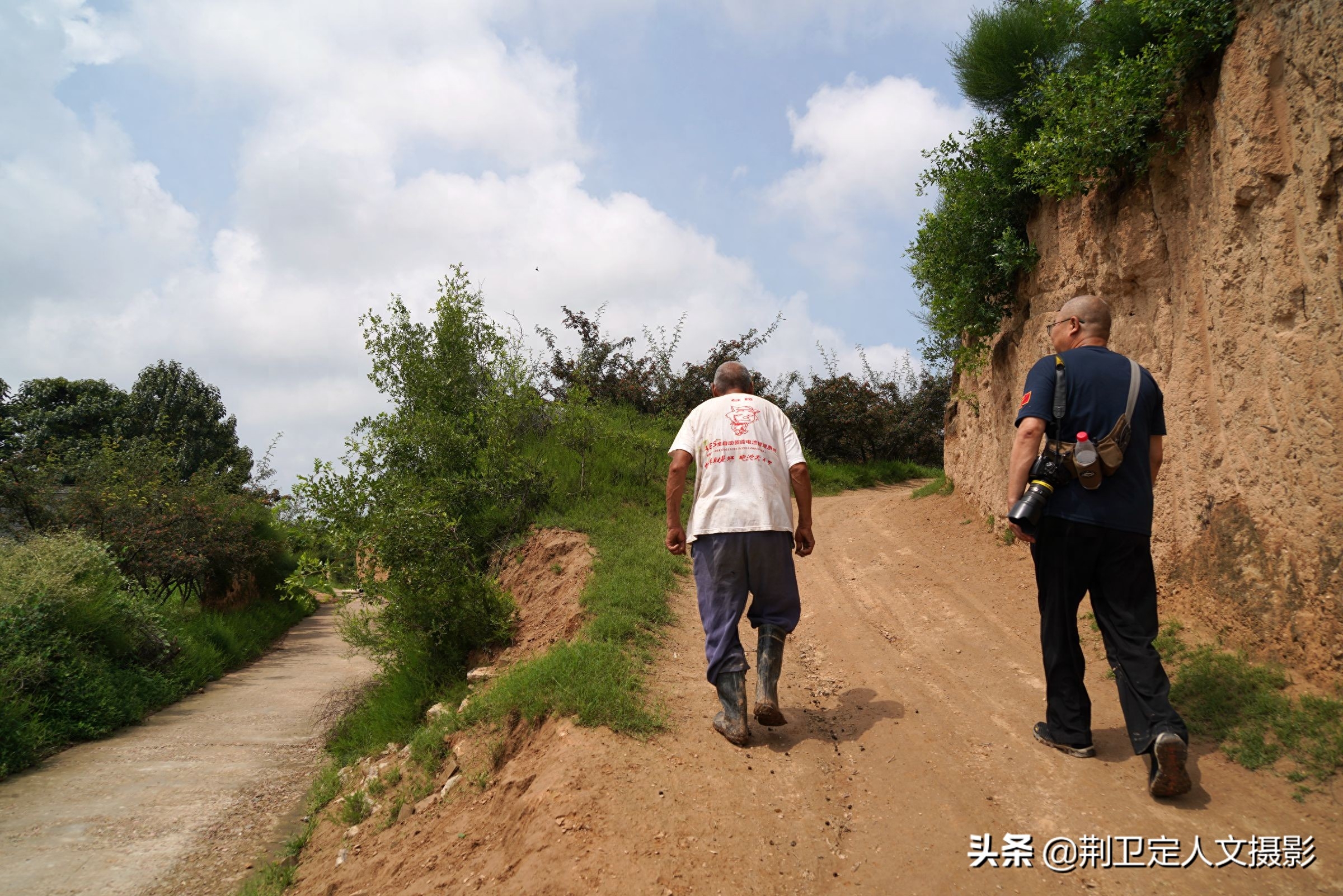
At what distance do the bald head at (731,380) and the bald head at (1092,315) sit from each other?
1.66 meters

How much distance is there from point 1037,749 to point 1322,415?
229 centimetres

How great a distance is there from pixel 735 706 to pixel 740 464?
1.23m

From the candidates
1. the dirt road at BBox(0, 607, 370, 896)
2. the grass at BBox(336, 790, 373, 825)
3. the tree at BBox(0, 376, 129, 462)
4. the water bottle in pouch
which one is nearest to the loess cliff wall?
the water bottle in pouch

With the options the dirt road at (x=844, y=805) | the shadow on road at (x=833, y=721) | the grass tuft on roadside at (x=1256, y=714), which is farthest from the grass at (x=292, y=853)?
the grass tuft on roadside at (x=1256, y=714)

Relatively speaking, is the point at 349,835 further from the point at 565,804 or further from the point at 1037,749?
the point at 1037,749

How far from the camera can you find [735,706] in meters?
3.94

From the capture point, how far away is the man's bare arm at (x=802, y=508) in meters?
4.12

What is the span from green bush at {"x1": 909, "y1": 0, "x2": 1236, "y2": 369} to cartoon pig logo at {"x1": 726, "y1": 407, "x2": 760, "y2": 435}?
385 centimetres

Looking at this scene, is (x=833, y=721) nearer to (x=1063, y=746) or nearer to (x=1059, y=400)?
(x=1063, y=746)

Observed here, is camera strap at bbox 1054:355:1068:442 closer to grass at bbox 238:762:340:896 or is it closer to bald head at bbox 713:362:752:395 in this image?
bald head at bbox 713:362:752:395

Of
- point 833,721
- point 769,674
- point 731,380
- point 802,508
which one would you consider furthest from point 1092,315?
point 833,721

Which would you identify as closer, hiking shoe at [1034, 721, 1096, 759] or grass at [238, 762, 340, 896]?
hiking shoe at [1034, 721, 1096, 759]

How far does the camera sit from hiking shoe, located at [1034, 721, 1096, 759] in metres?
3.61

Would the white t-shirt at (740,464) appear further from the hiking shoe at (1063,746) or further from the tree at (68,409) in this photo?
the tree at (68,409)
